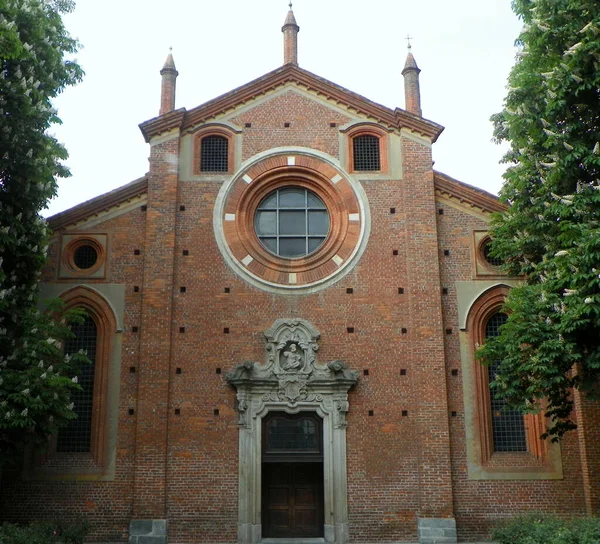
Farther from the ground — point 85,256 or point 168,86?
point 168,86

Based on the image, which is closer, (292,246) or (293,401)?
(293,401)

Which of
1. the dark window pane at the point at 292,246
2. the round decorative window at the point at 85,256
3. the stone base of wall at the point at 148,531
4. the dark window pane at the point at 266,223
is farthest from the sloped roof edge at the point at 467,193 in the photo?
the stone base of wall at the point at 148,531

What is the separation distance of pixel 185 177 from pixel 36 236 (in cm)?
568

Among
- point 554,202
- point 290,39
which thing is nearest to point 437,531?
point 554,202

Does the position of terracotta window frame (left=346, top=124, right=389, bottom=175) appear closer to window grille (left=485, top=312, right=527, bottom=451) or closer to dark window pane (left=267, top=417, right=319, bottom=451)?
window grille (left=485, top=312, right=527, bottom=451)

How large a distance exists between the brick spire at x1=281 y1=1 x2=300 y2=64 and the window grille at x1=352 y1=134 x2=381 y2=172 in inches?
152

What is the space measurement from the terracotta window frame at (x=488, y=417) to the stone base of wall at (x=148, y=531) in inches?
328

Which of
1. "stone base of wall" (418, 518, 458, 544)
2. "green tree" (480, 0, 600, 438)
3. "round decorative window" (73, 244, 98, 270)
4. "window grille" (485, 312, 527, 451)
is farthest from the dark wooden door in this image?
"round decorative window" (73, 244, 98, 270)

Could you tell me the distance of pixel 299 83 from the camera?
73.8ft

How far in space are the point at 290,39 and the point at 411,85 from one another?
4.27 meters

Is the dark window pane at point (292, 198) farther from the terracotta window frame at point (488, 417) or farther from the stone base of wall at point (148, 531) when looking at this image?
the stone base of wall at point (148, 531)

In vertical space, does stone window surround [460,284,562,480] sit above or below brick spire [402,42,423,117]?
below

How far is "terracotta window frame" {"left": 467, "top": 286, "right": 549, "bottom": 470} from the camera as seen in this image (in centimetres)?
1986

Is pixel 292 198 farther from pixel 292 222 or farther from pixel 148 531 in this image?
pixel 148 531
